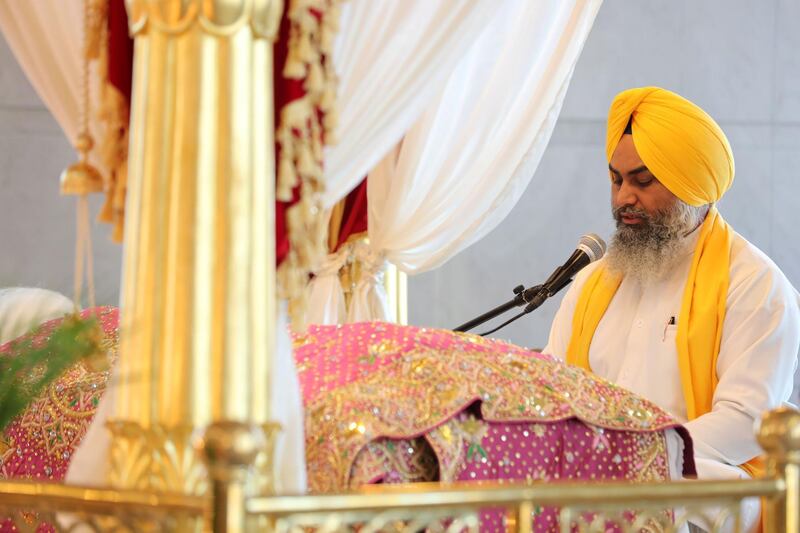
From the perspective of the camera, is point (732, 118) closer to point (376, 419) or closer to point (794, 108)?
point (794, 108)

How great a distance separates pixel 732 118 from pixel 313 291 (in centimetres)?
319

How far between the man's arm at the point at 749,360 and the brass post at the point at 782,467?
1.61 meters

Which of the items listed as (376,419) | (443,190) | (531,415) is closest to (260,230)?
(376,419)

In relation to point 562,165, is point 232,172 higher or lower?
lower

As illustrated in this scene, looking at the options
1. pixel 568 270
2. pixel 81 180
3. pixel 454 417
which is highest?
pixel 568 270

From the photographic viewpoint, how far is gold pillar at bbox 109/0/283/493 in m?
1.75

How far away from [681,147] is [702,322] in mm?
631

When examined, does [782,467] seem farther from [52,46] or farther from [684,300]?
[684,300]

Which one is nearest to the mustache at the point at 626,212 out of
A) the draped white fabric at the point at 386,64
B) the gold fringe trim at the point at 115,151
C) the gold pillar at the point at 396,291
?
the gold pillar at the point at 396,291

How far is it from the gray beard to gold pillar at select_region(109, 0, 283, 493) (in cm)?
247

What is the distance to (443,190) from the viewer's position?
13.0 ft

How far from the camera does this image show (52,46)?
2.61m

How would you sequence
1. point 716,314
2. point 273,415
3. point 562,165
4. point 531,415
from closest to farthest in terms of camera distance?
1. point 273,415
2. point 531,415
3. point 716,314
4. point 562,165

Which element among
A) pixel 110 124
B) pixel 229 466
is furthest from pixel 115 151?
pixel 229 466
